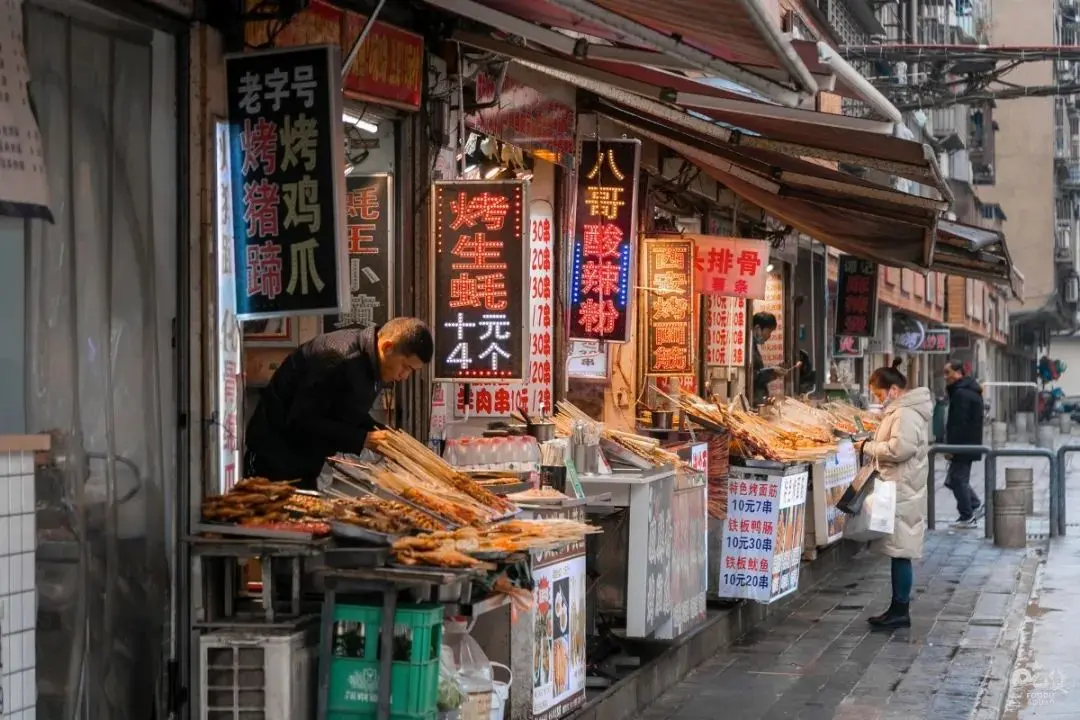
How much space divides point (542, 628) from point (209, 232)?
2.69 meters

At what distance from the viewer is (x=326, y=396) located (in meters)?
7.72

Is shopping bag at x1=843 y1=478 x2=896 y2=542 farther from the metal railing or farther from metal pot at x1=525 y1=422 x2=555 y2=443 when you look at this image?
the metal railing

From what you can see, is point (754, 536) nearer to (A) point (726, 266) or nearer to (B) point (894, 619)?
(B) point (894, 619)

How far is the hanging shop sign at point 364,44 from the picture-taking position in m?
7.76

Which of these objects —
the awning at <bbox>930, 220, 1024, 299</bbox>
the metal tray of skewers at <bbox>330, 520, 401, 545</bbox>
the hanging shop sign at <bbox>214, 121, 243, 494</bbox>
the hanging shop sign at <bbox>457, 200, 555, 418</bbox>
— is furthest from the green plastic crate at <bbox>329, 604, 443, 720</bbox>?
the awning at <bbox>930, 220, 1024, 299</bbox>

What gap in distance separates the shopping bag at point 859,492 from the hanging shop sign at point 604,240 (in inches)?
92.0

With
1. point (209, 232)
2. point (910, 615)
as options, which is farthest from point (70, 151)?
point (910, 615)

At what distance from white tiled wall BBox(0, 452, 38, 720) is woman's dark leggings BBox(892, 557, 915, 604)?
28.5 feet

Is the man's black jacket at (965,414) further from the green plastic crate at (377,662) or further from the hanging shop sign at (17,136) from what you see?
the hanging shop sign at (17,136)

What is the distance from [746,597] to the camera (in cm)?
1235

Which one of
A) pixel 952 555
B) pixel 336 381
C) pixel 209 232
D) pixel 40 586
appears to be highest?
pixel 209 232

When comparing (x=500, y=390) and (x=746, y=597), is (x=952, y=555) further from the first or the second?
(x=500, y=390)

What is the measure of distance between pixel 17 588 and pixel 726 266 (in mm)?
10796

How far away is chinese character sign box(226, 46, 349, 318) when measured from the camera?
272 inches
